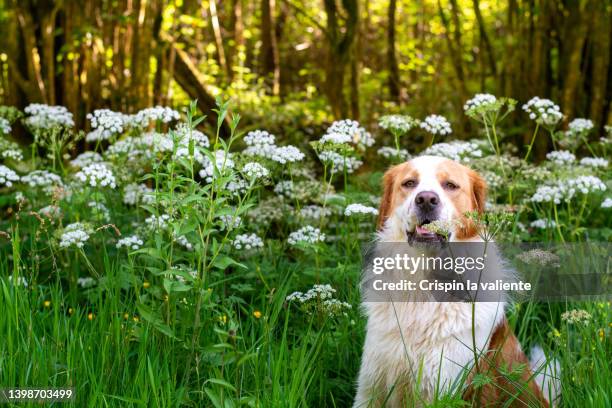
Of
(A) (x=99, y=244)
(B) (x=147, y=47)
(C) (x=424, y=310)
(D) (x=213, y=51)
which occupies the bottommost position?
(C) (x=424, y=310)

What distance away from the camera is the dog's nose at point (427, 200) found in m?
2.82

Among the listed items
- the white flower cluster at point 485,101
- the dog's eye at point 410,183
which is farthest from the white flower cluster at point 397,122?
the dog's eye at point 410,183

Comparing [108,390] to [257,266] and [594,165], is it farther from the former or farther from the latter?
[594,165]

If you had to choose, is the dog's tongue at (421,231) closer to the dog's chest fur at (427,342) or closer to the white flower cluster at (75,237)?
the dog's chest fur at (427,342)

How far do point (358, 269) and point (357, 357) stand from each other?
1.58 feet

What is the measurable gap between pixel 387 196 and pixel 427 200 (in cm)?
45

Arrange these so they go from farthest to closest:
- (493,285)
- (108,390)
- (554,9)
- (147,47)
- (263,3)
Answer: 1. (263,3)
2. (147,47)
3. (554,9)
4. (493,285)
5. (108,390)

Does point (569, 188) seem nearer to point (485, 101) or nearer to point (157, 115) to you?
point (485, 101)

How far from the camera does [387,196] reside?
3.26 metres

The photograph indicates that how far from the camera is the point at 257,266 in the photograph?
3.64 metres

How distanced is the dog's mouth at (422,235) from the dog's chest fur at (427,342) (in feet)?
0.81

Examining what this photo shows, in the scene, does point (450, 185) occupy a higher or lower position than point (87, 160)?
lower

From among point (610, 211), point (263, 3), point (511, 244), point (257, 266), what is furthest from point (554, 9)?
point (263, 3)

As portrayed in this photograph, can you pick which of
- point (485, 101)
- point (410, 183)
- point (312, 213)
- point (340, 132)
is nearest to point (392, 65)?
point (312, 213)
